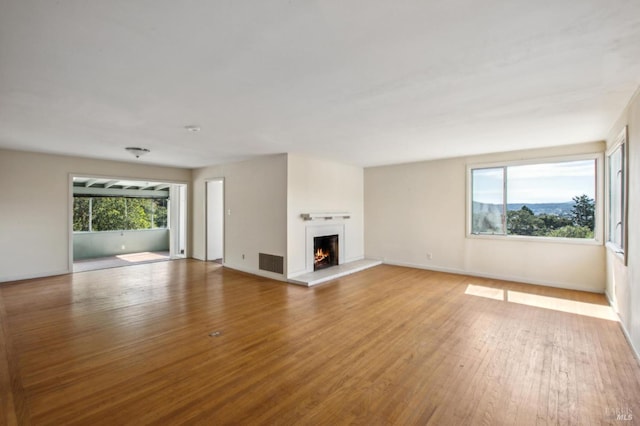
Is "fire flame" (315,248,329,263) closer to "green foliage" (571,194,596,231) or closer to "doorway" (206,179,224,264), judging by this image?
"doorway" (206,179,224,264)

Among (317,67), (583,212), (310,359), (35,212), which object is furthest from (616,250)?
(35,212)

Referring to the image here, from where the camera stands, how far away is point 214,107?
3.17 metres

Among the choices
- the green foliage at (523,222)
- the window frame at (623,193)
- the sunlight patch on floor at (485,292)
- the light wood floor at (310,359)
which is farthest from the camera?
the green foliage at (523,222)

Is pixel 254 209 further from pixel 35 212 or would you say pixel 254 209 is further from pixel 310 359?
pixel 35 212

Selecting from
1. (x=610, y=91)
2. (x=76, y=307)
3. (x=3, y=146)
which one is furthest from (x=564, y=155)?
(x=3, y=146)

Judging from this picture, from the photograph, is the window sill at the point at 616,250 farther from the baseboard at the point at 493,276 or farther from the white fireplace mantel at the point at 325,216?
the white fireplace mantel at the point at 325,216

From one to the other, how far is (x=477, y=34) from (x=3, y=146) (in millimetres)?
7465

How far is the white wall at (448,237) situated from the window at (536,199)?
210mm

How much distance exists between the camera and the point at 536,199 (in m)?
5.42

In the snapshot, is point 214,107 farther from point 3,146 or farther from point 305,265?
point 3,146

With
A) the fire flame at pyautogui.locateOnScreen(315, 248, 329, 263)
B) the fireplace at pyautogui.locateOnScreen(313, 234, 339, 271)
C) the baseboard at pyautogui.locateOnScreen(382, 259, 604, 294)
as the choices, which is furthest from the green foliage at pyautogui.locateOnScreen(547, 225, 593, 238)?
the fire flame at pyautogui.locateOnScreen(315, 248, 329, 263)

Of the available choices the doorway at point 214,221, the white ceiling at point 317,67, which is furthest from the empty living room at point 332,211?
the doorway at point 214,221

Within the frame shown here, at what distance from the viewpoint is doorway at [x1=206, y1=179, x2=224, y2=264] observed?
7848mm

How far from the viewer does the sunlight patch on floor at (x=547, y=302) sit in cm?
390
